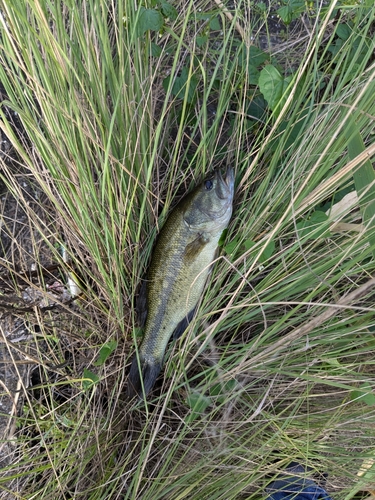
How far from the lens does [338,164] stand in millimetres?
1545

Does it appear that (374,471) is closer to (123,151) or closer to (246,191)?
(246,191)

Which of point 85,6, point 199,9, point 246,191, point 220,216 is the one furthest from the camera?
point 199,9

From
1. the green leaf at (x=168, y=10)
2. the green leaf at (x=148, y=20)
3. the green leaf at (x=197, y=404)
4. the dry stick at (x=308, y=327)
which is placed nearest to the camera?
the dry stick at (x=308, y=327)

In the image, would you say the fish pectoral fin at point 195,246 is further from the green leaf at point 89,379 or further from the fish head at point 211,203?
the green leaf at point 89,379

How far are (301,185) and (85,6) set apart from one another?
946 mm

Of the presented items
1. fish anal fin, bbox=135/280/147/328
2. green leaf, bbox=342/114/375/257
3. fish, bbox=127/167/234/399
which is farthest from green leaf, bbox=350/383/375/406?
fish anal fin, bbox=135/280/147/328

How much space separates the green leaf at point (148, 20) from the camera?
56.0 inches

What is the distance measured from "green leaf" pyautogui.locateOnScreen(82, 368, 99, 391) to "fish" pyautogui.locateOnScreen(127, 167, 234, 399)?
14 centimetres

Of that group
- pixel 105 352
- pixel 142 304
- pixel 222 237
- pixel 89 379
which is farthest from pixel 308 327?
pixel 89 379

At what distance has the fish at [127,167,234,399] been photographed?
1.60m

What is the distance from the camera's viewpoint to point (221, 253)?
1710 mm

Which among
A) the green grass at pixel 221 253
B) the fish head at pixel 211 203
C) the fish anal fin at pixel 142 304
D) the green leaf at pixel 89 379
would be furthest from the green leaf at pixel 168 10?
the green leaf at pixel 89 379

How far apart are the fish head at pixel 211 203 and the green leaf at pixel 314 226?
284 millimetres

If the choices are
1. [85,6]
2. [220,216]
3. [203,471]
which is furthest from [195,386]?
[85,6]
